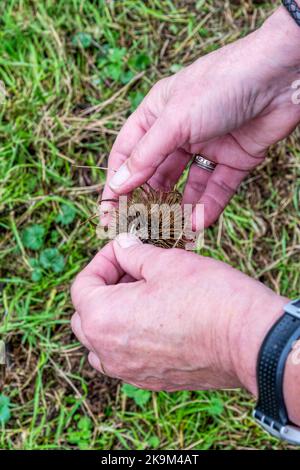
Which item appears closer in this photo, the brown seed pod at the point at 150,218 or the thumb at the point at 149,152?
the thumb at the point at 149,152

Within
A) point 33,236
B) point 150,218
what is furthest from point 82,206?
point 150,218

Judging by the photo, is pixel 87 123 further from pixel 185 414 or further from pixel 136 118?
pixel 185 414

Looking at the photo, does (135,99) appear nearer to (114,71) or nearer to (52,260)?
(114,71)

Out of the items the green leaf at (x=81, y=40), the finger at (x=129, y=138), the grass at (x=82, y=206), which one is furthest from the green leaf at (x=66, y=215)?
the green leaf at (x=81, y=40)

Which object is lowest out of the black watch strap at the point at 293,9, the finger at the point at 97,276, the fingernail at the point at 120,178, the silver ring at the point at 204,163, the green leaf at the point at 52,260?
the green leaf at the point at 52,260

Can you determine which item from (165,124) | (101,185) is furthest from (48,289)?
(165,124)

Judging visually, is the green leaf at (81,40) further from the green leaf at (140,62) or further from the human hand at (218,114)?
the human hand at (218,114)

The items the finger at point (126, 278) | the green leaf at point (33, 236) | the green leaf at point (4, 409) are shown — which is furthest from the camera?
the green leaf at point (33, 236)
